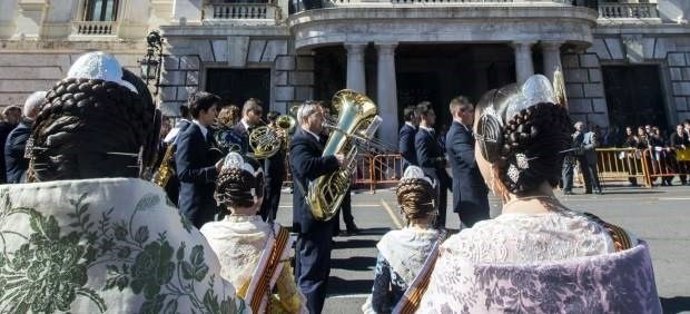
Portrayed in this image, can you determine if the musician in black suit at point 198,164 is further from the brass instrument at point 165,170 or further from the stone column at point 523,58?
the stone column at point 523,58

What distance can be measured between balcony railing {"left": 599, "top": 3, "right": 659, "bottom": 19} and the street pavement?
31.5 feet

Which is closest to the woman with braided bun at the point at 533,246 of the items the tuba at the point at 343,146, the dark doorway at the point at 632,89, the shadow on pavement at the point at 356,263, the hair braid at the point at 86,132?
the hair braid at the point at 86,132

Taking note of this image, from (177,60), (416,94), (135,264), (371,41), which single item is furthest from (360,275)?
(416,94)

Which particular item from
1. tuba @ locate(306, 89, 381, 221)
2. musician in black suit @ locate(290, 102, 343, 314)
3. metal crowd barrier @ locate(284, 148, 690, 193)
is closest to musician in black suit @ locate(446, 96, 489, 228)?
tuba @ locate(306, 89, 381, 221)

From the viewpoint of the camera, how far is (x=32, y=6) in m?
21.7

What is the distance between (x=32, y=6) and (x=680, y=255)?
84.7 ft

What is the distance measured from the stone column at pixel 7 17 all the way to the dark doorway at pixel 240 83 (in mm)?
10327

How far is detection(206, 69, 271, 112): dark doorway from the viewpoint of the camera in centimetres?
1992

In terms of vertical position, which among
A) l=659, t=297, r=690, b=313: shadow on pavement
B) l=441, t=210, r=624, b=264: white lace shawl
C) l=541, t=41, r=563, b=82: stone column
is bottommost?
l=659, t=297, r=690, b=313: shadow on pavement

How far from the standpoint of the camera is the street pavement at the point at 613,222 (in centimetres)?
498

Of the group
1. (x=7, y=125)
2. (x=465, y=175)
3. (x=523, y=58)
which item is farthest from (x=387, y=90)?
(x=465, y=175)

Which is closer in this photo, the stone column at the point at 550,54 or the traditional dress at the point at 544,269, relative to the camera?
the traditional dress at the point at 544,269

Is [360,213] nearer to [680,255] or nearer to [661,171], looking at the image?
[680,255]

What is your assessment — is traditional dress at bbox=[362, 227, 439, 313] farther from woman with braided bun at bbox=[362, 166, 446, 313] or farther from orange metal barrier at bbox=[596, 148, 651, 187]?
orange metal barrier at bbox=[596, 148, 651, 187]
